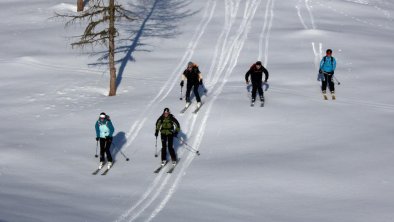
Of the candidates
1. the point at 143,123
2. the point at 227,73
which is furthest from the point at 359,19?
the point at 143,123

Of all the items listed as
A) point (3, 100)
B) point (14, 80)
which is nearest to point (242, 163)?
point (3, 100)

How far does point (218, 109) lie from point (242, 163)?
469 centimetres

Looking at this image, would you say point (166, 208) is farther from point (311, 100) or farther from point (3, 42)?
point (3, 42)

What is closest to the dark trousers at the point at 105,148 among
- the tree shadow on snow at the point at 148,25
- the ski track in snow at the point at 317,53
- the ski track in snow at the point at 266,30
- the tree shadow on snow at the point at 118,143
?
the tree shadow on snow at the point at 118,143

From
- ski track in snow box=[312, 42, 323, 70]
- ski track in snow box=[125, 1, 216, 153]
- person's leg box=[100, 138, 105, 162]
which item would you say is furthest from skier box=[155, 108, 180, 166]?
ski track in snow box=[312, 42, 323, 70]

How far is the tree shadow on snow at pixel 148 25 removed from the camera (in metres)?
28.8

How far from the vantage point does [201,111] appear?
19891 millimetres

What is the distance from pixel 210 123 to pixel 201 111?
1081 mm

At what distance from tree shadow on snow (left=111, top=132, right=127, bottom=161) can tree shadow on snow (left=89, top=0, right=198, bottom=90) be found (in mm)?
6297

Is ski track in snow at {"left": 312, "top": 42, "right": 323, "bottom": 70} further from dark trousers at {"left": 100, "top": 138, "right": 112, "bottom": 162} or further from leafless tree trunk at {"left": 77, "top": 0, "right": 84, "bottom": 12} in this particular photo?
leafless tree trunk at {"left": 77, "top": 0, "right": 84, "bottom": 12}

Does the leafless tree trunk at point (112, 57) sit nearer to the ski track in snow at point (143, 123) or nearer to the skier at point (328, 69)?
the ski track in snow at point (143, 123)

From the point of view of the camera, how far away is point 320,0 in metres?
38.9

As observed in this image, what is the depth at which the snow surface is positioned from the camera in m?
13.0

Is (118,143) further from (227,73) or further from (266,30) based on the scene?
(266,30)
